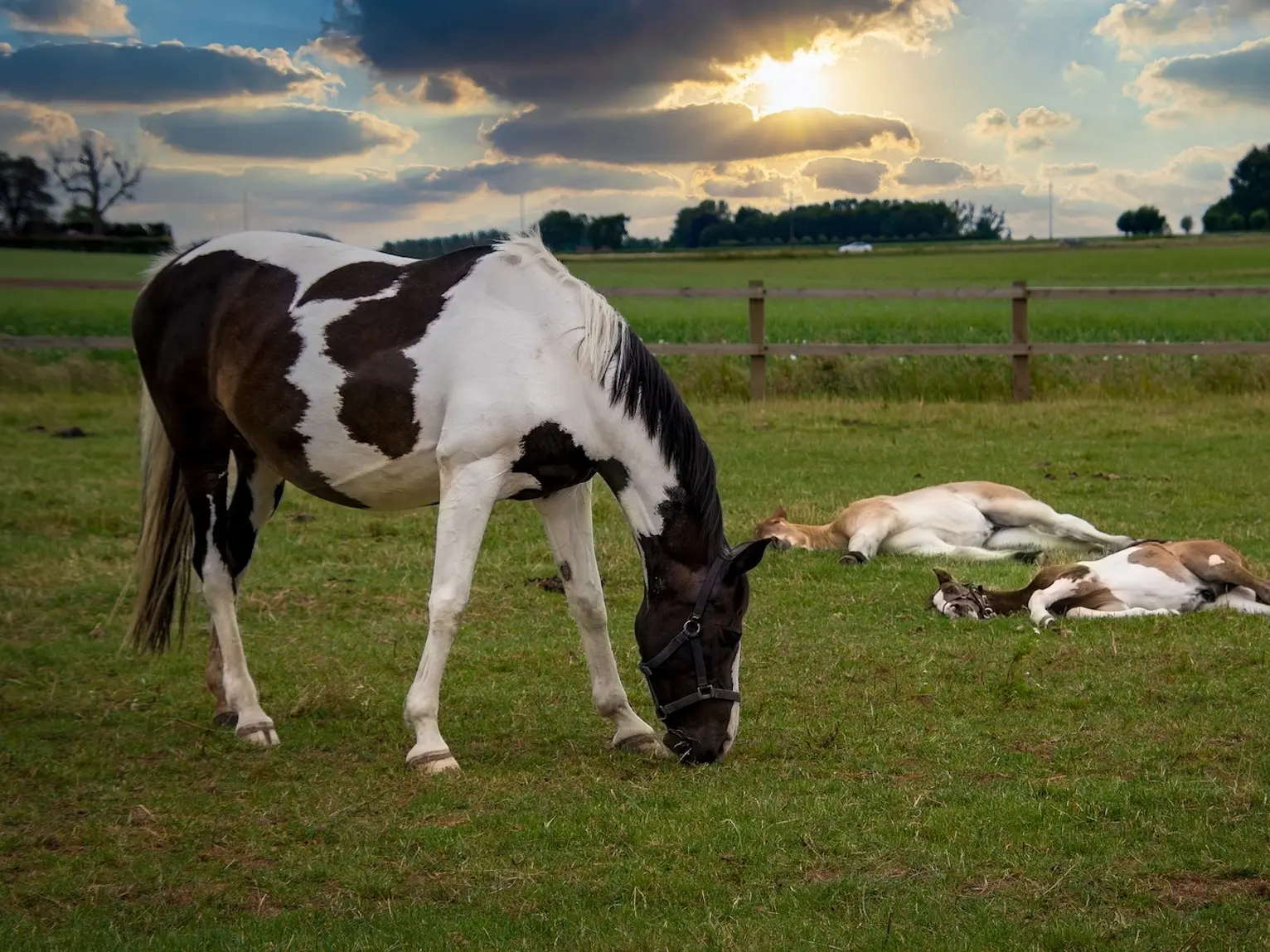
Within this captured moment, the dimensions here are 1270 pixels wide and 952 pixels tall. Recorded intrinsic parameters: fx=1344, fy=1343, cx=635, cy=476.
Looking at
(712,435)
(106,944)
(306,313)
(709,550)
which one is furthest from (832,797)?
(712,435)

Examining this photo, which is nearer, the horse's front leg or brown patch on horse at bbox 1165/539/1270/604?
the horse's front leg

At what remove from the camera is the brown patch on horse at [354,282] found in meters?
5.58

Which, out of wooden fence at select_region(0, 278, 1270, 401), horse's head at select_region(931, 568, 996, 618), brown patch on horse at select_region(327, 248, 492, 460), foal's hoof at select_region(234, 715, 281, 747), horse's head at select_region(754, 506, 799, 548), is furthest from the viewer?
wooden fence at select_region(0, 278, 1270, 401)

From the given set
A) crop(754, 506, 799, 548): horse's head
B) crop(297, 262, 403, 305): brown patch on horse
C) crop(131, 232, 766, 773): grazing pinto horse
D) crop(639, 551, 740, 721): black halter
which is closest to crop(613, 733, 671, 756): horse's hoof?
crop(131, 232, 766, 773): grazing pinto horse

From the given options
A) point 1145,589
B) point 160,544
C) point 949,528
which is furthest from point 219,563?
point 949,528

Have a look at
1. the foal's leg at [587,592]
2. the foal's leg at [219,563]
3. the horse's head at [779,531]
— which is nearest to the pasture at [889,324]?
the horse's head at [779,531]

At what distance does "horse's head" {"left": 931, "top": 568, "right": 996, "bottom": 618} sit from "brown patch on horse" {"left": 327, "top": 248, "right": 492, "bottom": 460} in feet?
11.3

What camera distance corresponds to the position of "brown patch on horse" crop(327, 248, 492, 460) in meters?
5.30

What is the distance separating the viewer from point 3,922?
3.82 metres

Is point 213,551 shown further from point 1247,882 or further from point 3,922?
point 1247,882

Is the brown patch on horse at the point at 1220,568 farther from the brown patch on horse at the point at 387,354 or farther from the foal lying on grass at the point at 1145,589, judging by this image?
the brown patch on horse at the point at 387,354

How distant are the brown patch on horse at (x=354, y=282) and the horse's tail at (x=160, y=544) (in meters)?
1.19

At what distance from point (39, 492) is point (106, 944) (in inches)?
A: 320

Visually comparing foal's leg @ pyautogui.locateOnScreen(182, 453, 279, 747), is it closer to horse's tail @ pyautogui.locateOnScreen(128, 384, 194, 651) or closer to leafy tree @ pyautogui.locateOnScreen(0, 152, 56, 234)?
horse's tail @ pyautogui.locateOnScreen(128, 384, 194, 651)
